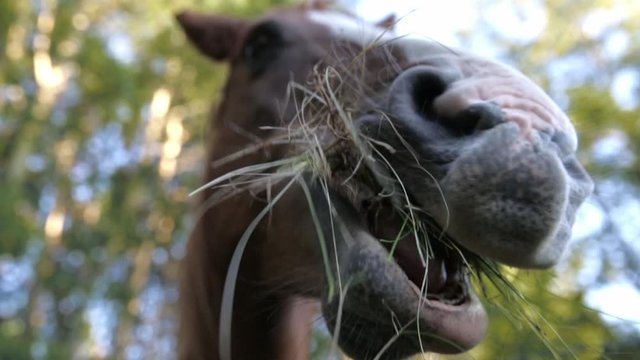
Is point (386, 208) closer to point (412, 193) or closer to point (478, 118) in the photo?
point (412, 193)

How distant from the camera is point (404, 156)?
1.23m

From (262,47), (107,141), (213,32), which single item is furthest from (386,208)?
(107,141)

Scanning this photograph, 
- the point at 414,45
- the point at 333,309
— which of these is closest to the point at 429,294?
the point at 333,309

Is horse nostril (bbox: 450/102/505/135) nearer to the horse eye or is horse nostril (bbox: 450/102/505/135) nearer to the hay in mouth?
the hay in mouth

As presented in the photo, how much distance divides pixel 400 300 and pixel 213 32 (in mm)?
1901

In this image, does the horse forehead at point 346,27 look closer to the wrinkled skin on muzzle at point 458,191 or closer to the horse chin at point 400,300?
the wrinkled skin on muzzle at point 458,191

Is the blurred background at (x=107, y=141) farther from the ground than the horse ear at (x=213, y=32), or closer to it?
closer to it

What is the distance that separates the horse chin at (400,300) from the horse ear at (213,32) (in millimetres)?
1648

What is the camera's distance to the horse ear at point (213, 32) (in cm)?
274

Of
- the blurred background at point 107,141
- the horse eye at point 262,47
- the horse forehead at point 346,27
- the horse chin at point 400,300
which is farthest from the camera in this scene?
the blurred background at point 107,141

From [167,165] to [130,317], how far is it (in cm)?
240

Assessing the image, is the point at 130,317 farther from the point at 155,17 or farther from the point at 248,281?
the point at 248,281

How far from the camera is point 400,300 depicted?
1192 millimetres

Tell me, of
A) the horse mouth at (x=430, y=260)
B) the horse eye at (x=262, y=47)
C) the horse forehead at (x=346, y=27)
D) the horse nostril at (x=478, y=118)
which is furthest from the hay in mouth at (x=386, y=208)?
the horse eye at (x=262, y=47)
